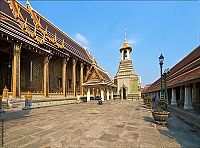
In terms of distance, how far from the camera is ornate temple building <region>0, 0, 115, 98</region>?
1784 centimetres

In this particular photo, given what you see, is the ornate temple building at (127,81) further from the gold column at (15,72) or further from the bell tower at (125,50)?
the gold column at (15,72)

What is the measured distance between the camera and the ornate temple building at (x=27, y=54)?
17844 millimetres

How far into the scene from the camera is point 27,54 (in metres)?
23.1

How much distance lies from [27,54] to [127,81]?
23459mm

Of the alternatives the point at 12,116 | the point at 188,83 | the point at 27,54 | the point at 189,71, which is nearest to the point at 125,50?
the point at 27,54

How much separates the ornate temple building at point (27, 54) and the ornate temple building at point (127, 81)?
13.9 m

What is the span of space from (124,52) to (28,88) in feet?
94.2

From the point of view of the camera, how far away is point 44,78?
882 inches

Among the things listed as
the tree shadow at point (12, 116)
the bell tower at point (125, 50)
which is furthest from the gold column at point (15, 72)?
the bell tower at point (125, 50)

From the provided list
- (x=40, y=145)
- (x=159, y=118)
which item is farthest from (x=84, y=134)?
(x=159, y=118)

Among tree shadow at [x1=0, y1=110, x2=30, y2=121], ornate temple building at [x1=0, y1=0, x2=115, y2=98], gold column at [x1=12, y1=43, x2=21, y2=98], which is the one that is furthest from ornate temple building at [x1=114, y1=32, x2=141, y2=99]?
tree shadow at [x1=0, y1=110, x2=30, y2=121]

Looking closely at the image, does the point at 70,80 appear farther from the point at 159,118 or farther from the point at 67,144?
the point at 67,144

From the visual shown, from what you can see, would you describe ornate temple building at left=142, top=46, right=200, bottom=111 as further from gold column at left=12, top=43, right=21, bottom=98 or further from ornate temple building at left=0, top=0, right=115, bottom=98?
gold column at left=12, top=43, right=21, bottom=98

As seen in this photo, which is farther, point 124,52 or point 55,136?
point 124,52
